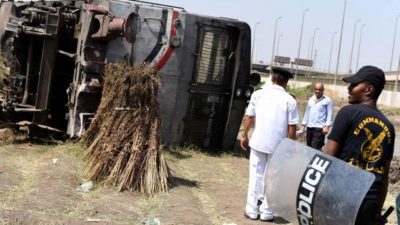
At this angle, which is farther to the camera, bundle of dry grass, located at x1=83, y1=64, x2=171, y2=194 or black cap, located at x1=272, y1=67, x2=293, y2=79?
bundle of dry grass, located at x1=83, y1=64, x2=171, y2=194

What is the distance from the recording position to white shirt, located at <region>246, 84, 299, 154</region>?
6082mm

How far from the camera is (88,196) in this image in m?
6.20

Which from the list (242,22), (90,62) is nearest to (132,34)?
(90,62)

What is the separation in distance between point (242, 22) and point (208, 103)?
1483mm

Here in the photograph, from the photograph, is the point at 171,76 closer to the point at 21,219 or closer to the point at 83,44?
the point at 83,44

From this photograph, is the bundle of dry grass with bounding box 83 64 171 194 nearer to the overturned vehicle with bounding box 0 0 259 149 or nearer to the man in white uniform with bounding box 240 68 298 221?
the man in white uniform with bounding box 240 68 298 221

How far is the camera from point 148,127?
273 inches

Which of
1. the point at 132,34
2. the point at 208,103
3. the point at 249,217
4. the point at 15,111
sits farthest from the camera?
the point at 208,103

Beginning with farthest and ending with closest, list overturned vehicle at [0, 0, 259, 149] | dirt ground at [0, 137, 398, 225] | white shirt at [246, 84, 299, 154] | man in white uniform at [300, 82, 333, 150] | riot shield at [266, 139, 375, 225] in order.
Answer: man in white uniform at [300, 82, 333, 150] → overturned vehicle at [0, 0, 259, 149] → white shirt at [246, 84, 299, 154] → dirt ground at [0, 137, 398, 225] → riot shield at [266, 139, 375, 225]

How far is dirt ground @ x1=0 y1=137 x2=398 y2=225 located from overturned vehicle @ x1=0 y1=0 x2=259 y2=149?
862 mm

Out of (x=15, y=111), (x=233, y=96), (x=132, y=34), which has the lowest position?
(x=15, y=111)

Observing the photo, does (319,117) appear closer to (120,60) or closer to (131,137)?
(120,60)

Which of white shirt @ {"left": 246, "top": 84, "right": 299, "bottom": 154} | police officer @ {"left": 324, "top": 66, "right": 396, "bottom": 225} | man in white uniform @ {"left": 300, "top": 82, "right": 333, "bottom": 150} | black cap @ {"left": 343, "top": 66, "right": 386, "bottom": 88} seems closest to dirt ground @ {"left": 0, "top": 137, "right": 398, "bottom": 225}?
white shirt @ {"left": 246, "top": 84, "right": 299, "bottom": 154}

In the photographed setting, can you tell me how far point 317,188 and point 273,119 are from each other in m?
2.64
